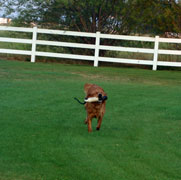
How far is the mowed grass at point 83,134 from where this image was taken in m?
5.59

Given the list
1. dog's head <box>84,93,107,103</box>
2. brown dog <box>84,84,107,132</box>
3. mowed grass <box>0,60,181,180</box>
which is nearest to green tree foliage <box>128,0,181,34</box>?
mowed grass <box>0,60,181,180</box>

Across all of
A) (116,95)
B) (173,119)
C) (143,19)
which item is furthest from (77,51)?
(173,119)

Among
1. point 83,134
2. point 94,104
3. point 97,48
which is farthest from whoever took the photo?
point 97,48

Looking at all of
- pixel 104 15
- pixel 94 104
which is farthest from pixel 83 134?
pixel 104 15

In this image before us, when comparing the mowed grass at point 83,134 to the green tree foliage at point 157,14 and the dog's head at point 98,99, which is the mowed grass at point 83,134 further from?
the green tree foliage at point 157,14

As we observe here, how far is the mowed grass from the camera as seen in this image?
559cm

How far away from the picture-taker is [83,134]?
24.8 ft

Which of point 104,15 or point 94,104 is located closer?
point 94,104

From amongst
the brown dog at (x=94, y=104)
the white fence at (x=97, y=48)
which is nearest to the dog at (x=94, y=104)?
the brown dog at (x=94, y=104)

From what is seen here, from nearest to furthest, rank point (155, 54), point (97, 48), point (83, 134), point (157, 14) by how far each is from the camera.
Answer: point (83, 134) → point (155, 54) → point (97, 48) → point (157, 14)

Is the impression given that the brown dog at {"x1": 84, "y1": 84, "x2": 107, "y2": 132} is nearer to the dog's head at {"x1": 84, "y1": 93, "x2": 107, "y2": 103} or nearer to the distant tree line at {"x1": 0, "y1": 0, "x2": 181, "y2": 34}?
the dog's head at {"x1": 84, "y1": 93, "x2": 107, "y2": 103}

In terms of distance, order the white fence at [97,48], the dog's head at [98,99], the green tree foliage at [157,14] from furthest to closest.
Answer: the green tree foliage at [157,14] → the white fence at [97,48] → the dog's head at [98,99]

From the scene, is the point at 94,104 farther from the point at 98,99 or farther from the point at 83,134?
the point at 83,134

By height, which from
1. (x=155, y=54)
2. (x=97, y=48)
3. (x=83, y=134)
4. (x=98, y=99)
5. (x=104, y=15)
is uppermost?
(x=104, y=15)
